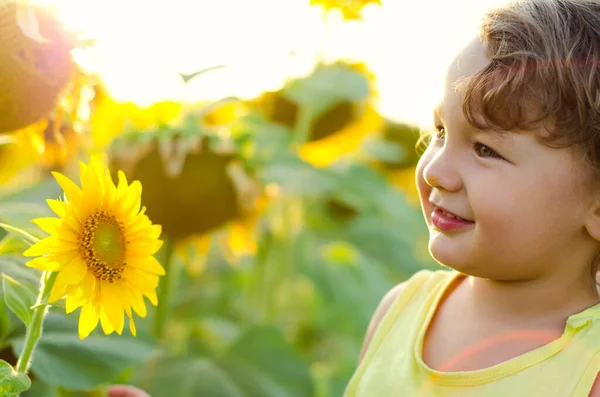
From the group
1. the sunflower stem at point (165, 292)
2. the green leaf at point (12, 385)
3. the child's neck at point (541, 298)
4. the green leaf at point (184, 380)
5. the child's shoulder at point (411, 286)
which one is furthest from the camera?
the sunflower stem at point (165, 292)

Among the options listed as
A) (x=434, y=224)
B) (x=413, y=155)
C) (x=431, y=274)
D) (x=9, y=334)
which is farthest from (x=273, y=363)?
(x=413, y=155)

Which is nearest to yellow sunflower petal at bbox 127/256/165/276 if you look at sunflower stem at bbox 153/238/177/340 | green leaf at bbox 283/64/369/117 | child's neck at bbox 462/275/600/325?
child's neck at bbox 462/275/600/325

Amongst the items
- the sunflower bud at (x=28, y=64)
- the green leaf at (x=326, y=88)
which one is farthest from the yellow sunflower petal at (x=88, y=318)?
the green leaf at (x=326, y=88)

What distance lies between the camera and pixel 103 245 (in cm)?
77

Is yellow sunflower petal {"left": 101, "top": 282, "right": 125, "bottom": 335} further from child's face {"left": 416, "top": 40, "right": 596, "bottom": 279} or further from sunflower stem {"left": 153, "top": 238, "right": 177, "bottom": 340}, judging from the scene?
Result: sunflower stem {"left": 153, "top": 238, "right": 177, "bottom": 340}

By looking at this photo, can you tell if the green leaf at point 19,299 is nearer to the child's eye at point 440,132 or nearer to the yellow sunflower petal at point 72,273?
the yellow sunflower petal at point 72,273

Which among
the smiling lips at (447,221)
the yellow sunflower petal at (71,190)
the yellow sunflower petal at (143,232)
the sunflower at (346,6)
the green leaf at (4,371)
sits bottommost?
the green leaf at (4,371)

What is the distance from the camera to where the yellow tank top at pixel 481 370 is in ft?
2.89

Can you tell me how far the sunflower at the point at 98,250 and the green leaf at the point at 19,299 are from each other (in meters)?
0.04

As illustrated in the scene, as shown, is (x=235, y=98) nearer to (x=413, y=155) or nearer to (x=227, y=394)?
(x=227, y=394)

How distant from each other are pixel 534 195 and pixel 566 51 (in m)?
0.14

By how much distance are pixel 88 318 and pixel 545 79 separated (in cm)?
44

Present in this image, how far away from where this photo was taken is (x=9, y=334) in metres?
1.02

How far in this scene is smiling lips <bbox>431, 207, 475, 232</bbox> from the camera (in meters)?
0.87
